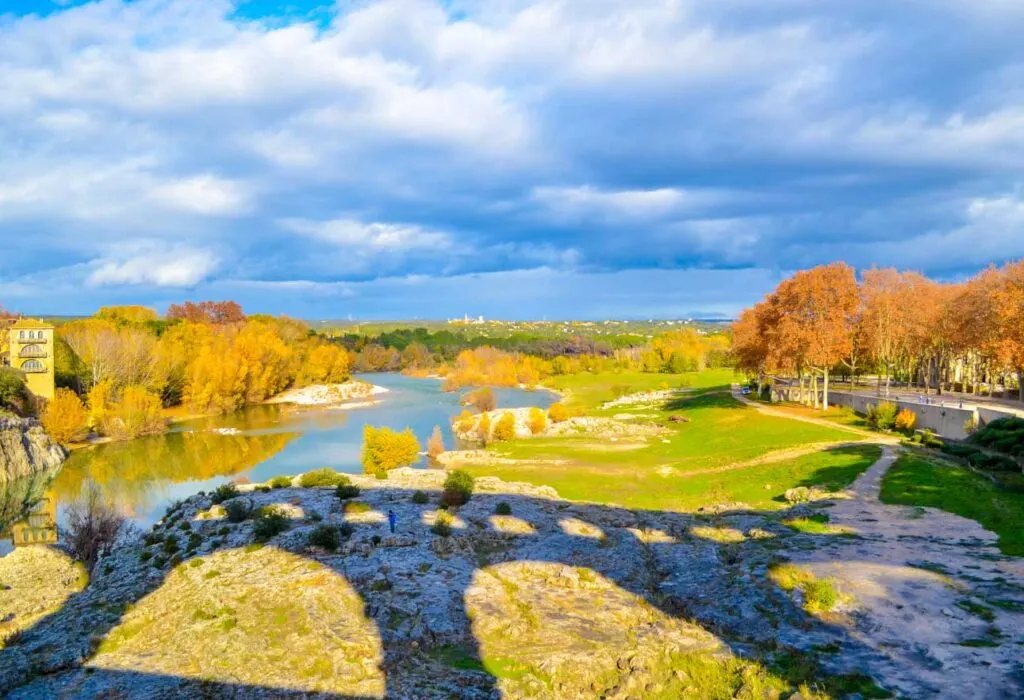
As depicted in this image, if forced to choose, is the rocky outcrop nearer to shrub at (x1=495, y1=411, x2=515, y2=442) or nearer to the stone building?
the stone building

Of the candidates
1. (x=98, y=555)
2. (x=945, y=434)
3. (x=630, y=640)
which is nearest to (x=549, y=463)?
(x=945, y=434)

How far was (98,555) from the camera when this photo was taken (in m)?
31.7

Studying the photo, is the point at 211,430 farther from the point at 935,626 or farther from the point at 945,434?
the point at 935,626

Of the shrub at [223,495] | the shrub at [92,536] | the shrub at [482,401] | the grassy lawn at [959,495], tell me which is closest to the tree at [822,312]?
the grassy lawn at [959,495]

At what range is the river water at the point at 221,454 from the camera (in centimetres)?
5059

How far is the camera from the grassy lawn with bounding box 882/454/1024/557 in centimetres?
2254

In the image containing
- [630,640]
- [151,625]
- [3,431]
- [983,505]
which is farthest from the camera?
[3,431]

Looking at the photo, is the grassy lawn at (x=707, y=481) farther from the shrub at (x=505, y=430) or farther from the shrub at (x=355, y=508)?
the shrub at (x=505, y=430)

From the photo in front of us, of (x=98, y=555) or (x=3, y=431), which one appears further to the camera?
(x=3, y=431)

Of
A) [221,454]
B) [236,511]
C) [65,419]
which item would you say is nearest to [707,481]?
[236,511]

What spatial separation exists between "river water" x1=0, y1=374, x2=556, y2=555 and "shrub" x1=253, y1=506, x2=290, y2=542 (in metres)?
20.8

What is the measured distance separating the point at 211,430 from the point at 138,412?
9395 millimetres

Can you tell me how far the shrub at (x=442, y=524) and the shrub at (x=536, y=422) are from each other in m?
45.2

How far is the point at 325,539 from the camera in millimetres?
23562
